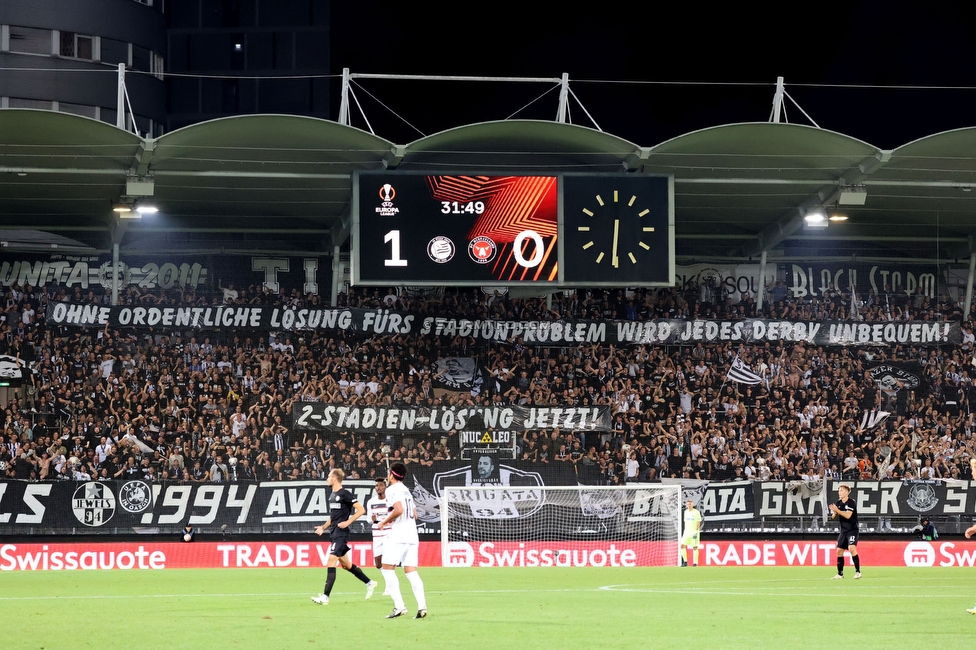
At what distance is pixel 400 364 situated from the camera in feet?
117

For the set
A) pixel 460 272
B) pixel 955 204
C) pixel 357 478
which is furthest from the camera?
pixel 955 204

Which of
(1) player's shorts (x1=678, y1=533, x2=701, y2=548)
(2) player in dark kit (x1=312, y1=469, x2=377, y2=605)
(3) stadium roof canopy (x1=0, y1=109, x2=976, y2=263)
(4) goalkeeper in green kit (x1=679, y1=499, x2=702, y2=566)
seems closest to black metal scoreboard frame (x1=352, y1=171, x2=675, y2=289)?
(3) stadium roof canopy (x1=0, y1=109, x2=976, y2=263)

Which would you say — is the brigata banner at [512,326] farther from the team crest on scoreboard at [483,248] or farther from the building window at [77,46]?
the building window at [77,46]

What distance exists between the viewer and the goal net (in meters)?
28.6

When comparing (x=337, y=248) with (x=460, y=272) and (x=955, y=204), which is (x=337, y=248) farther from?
(x=955, y=204)

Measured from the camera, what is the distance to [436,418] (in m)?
33.4

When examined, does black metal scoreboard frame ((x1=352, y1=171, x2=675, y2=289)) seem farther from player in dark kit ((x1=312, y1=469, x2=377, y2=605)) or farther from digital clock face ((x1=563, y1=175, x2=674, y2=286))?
player in dark kit ((x1=312, y1=469, x2=377, y2=605))

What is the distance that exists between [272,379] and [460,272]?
374 inches

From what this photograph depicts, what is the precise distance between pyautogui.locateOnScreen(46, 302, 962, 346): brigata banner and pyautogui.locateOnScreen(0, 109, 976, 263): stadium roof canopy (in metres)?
2.28

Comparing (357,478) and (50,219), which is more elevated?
(50,219)

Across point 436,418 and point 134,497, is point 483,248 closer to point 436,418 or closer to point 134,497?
point 436,418

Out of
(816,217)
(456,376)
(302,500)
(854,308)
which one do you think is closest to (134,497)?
(302,500)

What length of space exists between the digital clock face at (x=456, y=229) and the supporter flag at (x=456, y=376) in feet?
29.1

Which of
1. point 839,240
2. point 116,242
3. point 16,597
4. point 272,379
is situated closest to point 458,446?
point 272,379
